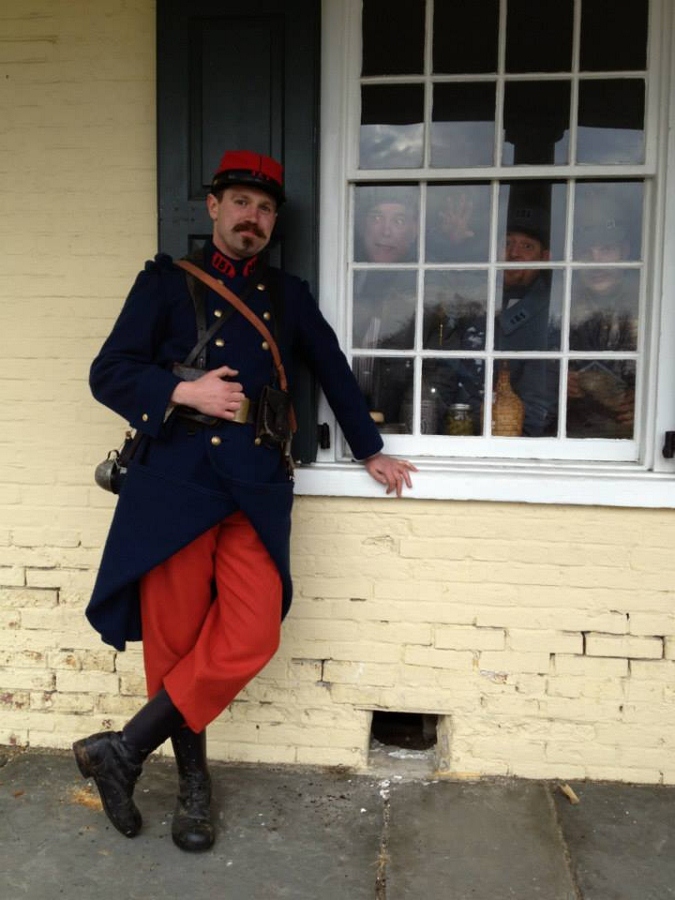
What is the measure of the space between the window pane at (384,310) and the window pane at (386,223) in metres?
0.07

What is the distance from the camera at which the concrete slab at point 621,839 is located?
243 centimetres

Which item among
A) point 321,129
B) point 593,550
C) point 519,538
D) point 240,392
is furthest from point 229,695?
point 321,129

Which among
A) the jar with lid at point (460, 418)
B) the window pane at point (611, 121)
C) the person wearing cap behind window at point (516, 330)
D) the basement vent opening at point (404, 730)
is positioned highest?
the window pane at point (611, 121)

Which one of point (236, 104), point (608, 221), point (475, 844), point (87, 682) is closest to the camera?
point (475, 844)

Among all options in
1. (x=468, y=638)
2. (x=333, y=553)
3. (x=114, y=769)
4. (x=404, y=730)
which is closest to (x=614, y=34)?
(x=333, y=553)

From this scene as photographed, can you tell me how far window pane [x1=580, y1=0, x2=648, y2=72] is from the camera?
290cm

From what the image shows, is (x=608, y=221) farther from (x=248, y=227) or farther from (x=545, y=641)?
(x=545, y=641)

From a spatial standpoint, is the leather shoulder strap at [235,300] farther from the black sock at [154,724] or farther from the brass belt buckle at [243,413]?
the black sock at [154,724]

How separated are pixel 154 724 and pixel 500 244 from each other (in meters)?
2.15

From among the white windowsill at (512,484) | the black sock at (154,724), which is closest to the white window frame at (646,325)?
the white windowsill at (512,484)

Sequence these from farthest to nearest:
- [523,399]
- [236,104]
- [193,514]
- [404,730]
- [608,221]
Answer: [404,730], [523,399], [608,221], [236,104], [193,514]

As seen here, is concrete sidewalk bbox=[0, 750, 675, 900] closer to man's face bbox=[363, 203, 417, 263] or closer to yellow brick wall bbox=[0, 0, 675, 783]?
yellow brick wall bbox=[0, 0, 675, 783]

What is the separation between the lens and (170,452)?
2.57m

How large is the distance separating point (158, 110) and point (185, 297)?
0.81 m
